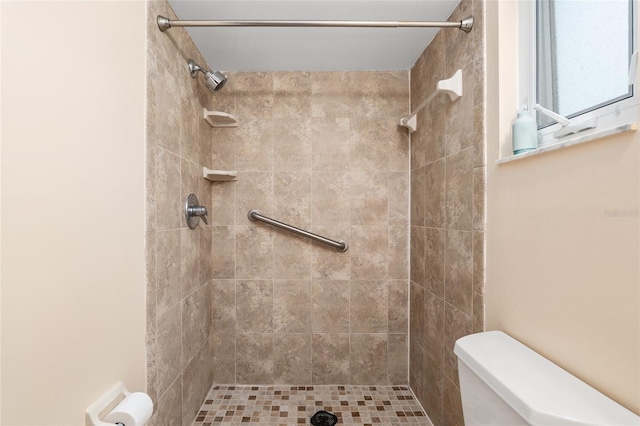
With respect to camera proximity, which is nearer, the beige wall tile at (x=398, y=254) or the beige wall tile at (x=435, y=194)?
the beige wall tile at (x=435, y=194)

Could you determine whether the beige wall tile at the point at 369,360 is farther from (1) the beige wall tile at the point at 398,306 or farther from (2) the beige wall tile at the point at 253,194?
(2) the beige wall tile at the point at 253,194

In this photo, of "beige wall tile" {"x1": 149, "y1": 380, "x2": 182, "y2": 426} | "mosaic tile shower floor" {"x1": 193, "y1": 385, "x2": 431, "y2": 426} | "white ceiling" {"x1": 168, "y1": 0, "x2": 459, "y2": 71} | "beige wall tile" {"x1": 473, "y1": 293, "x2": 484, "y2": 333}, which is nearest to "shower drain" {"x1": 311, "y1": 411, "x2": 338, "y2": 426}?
"mosaic tile shower floor" {"x1": 193, "y1": 385, "x2": 431, "y2": 426}

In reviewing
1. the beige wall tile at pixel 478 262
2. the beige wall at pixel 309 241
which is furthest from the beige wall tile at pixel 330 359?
the beige wall tile at pixel 478 262

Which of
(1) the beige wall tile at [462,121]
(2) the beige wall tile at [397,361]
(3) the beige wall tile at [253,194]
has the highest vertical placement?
(1) the beige wall tile at [462,121]

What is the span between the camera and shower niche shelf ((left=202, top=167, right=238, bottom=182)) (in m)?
1.61

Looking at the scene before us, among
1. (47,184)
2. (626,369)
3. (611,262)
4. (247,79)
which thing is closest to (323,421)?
(626,369)

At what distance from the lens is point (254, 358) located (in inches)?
70.1

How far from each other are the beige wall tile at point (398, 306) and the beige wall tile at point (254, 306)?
72cm

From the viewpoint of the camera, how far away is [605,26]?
72 centimetres

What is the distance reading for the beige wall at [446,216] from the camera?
109 cm

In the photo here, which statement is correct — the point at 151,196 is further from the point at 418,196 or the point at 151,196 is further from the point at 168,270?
the point at 418,196

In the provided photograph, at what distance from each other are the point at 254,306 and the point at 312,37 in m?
1.49

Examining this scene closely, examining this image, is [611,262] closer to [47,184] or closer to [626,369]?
[626,369]

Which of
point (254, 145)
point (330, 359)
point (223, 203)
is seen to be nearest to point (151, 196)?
point (223, 203)
